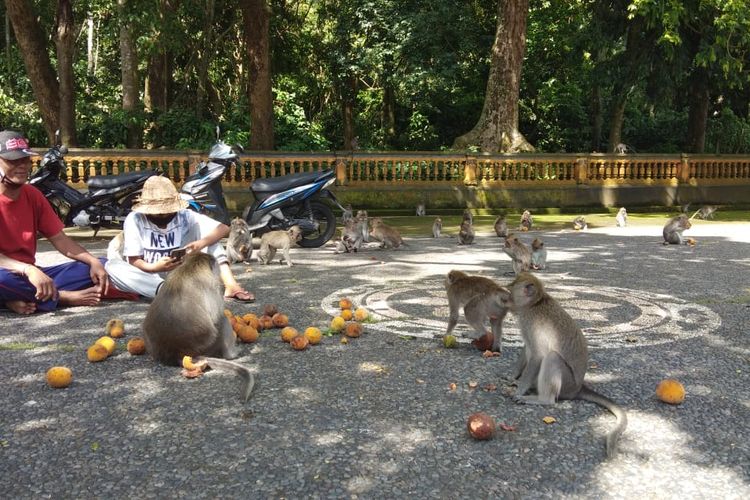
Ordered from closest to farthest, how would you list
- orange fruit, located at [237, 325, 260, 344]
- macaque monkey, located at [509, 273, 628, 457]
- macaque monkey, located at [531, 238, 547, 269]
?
1. macaque monkey, located at [509, 273, 628, 457]
2. orange fruit, located at [237, 325, 260, 344]
3. macaque monkey, located at [531, 238, 547, 269]

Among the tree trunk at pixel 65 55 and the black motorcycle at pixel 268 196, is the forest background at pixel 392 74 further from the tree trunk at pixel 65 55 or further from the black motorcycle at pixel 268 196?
the black motorcycle at pixel 268 196

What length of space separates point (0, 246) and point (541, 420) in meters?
4.56

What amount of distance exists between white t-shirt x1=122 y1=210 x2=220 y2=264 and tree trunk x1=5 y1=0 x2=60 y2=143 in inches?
390

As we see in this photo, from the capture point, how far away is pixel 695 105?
21.3 meters

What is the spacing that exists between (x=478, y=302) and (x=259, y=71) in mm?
12782

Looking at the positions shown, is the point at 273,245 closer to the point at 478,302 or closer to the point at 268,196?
the point at 268,196

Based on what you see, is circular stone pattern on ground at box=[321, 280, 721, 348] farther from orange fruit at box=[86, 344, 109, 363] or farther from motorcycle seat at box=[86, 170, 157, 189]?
motorcycle seat at box=[86, 170, 157, 189]

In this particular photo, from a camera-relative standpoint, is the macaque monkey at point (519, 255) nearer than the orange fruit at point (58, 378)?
No

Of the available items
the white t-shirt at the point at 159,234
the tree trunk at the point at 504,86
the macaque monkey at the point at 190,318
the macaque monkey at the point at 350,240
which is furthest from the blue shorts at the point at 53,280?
the tree trunk at the point at 504,86

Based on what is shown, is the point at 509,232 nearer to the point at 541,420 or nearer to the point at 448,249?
the point at 448,249

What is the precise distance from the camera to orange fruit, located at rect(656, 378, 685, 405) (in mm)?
3707

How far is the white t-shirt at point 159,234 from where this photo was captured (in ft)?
19.1

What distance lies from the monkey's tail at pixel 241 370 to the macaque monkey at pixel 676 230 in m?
8.37

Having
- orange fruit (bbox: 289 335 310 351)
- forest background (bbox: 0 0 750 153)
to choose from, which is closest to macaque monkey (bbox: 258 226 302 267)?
orange fruit (bbox: 289 335 310 351)
